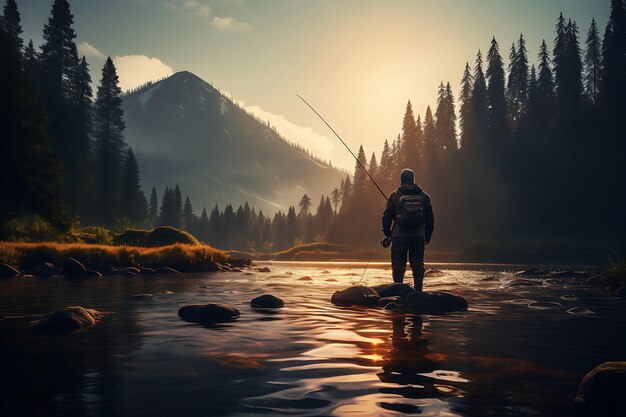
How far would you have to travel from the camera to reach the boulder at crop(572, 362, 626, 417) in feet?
10.4

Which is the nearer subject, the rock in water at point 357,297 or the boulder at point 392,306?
the boulder at point 392,306

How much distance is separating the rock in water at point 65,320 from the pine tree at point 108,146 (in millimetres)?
56804

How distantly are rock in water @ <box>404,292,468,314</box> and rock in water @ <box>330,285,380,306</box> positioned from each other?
883mm

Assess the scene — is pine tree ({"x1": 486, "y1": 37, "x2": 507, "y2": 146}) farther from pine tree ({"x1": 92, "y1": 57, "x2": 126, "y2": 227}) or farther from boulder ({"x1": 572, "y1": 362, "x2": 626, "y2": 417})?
boulder ({"x1": 572, "y1": 362, "x2": 626, "y2": 417})

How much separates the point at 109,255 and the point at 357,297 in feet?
55.1

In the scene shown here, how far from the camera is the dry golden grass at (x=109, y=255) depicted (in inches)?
821

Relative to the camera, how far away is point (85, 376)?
13.5ft

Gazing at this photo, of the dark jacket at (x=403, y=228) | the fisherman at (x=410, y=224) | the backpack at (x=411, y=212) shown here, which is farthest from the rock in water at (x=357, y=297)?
the backpack at (x=411, y=212)

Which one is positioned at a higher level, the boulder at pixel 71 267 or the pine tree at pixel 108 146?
the pine tree at pixel 108 146

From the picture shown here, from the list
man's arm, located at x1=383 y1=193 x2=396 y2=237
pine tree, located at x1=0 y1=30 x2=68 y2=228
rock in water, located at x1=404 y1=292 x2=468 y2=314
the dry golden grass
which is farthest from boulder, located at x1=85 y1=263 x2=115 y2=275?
rock in water, located at x1=404 y1=292 x2=468 y2=314

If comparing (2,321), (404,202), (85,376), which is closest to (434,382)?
(85,376)

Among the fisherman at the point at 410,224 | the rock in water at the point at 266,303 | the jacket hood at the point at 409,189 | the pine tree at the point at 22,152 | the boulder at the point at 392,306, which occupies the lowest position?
the boulder at the point at 392,306

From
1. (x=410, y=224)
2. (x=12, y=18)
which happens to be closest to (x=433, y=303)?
(x=410, y=224)

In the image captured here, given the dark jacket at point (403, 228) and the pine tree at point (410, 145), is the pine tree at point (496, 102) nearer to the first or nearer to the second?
the pine tree at point (410, 145)
